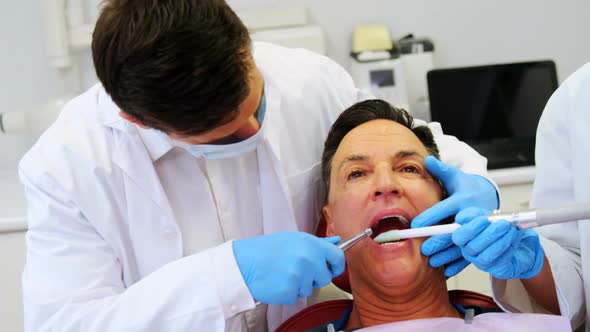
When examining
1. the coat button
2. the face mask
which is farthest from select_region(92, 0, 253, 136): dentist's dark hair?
the coat button

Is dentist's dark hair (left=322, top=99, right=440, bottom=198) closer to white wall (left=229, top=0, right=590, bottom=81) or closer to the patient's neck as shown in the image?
the patient's neck

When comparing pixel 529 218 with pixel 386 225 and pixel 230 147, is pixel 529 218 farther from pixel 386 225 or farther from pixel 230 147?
pixel 230 147

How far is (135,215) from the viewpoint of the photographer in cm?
143

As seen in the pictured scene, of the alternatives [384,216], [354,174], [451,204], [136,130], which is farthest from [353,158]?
[136,130]

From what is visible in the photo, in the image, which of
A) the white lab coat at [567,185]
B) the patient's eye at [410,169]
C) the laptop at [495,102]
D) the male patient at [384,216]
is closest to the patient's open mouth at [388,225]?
the male patient at [384,216]

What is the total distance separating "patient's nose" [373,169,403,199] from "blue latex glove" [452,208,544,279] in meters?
0.22

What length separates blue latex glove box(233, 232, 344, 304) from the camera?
125cm

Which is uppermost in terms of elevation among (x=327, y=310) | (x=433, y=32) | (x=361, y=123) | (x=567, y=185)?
(x=433, y=32)

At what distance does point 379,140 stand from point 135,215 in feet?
1.89

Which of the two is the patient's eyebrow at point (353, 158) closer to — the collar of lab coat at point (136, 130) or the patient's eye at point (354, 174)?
the patient's eye at point (354, 174)

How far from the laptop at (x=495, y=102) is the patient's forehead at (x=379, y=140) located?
3.52 feet

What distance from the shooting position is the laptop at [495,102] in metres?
2.62

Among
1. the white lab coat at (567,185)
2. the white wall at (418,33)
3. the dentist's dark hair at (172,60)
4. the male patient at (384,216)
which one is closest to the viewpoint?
the dentist's dark hair at (172,60)

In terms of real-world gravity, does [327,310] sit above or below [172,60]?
below
